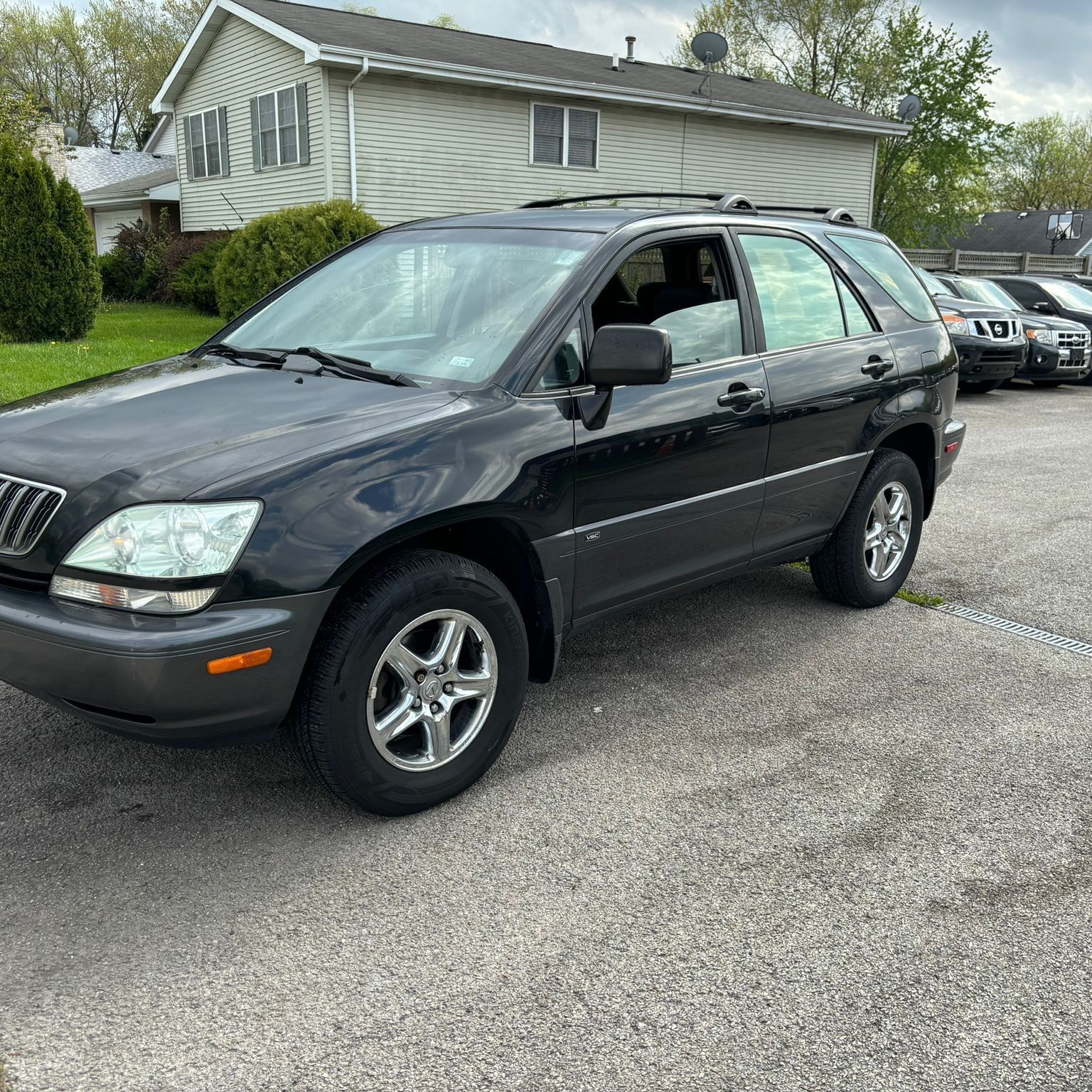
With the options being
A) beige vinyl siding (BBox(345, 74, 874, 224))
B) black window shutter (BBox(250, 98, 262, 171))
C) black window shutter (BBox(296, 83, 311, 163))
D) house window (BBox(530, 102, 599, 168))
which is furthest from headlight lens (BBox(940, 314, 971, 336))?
black window shutter (BBox(250, 98, 262, 171))

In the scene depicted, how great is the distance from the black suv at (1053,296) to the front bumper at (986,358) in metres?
2.57

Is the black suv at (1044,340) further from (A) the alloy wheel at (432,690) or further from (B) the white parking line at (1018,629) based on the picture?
(A) the alloy wheel at (432,690)

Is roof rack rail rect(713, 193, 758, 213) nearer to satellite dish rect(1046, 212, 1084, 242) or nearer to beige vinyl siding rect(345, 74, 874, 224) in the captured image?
beige vinyl siding rect(345, 74, 874, 224)

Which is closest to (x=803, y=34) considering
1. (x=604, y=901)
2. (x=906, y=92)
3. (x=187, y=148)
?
(x=906, y=92)

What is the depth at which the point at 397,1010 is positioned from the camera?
2.49m

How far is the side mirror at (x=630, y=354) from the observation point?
3494 mm

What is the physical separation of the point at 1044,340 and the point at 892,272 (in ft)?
37.1

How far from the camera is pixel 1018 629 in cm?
520

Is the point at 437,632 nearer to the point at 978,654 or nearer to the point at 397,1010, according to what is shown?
the point at 397,1010

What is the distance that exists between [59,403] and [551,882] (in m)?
2.22

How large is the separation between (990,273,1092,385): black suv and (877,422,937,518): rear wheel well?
40.3ft

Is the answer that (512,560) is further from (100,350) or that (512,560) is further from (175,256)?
(175,256)

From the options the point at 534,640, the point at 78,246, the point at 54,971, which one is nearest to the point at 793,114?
the point at 78,246

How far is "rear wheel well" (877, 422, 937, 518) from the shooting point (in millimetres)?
5398
